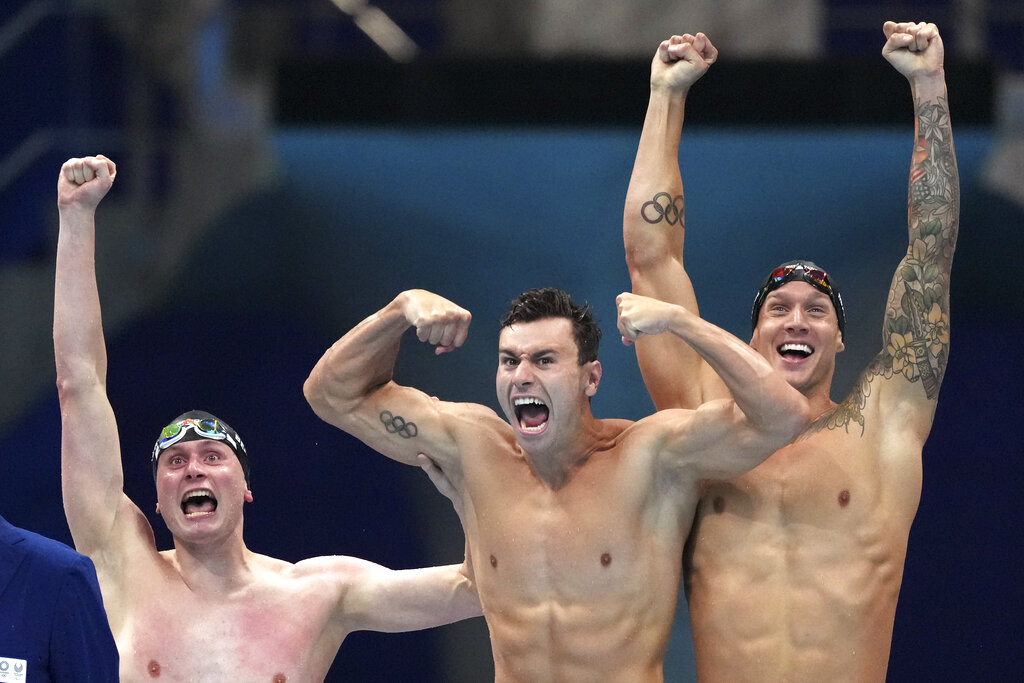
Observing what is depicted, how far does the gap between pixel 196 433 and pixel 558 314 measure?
1087 mm

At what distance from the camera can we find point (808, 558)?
3.13m

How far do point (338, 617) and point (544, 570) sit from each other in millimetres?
812

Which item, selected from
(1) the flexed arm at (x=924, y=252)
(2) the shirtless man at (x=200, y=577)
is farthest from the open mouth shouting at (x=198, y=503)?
(1) the flexed arm at (x=924, y=252)

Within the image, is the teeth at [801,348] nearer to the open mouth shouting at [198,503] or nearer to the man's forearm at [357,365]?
the man's forearm at [357,365]

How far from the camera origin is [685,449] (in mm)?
3043

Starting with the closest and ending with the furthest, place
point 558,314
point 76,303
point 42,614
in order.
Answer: point 42,614 → point 558,314 → point 76,303

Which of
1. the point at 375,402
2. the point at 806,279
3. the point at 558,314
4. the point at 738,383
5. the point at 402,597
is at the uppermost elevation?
the point at 806,279

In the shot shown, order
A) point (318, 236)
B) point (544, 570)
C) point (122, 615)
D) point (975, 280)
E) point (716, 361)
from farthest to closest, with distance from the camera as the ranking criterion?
point (318, 236) < point (975, 280) < point (122, 615) < point (544, 570) < point (716, 361)

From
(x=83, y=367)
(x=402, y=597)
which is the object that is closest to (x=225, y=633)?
(x=402, y=597)

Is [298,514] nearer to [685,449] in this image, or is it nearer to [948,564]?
[948,564]

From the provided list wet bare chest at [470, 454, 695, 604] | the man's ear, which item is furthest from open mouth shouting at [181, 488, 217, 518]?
the man's ear

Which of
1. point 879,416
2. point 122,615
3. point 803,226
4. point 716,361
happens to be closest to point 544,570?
point 716,361

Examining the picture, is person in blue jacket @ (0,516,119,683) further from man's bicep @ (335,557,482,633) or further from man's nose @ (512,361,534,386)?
man's bicep @ (335,557,482,633)

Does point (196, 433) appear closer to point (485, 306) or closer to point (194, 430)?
point (194, 430)
